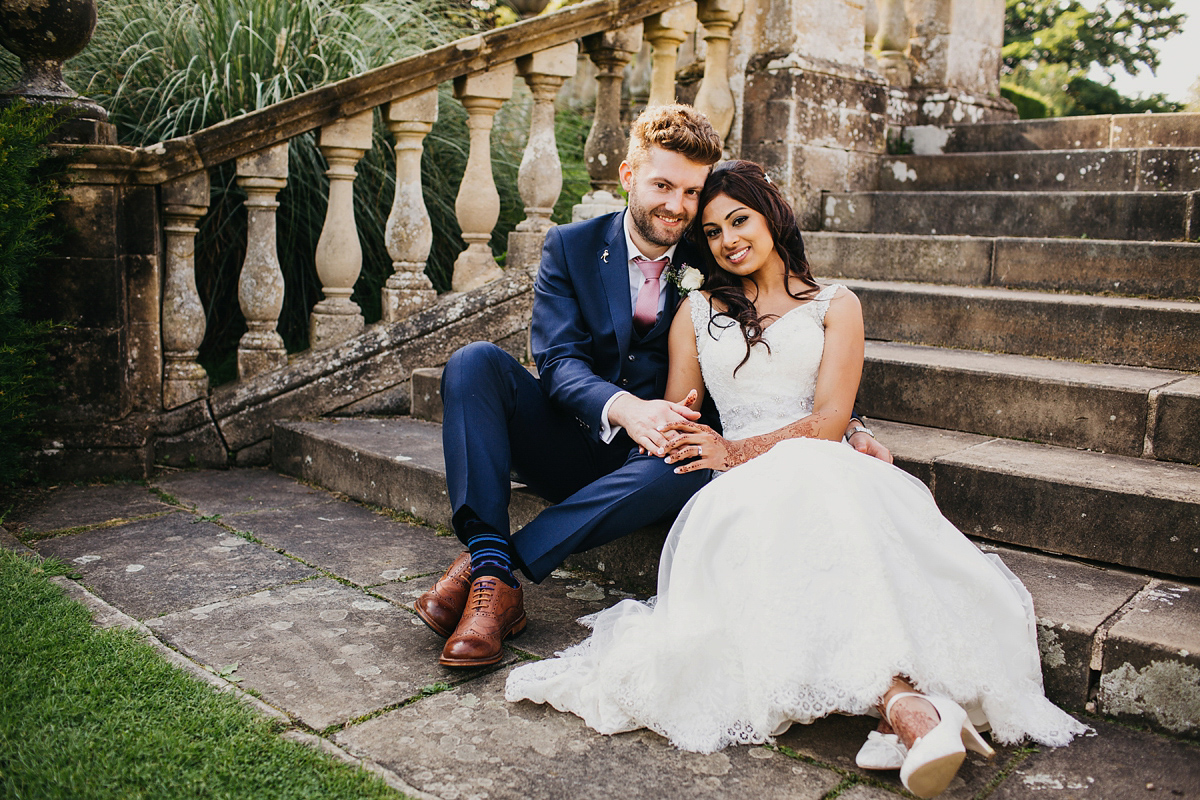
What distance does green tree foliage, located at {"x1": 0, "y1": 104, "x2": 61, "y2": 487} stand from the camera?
3502mm

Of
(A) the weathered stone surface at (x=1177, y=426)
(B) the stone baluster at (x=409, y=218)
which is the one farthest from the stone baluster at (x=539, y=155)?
(A) the weathered stone surface at (x=1177, y=426)

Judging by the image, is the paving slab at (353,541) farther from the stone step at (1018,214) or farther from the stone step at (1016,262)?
the stone step at (1018,214)

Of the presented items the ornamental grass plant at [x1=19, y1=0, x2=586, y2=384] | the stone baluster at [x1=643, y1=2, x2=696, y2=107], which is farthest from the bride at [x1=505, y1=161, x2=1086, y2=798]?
the ornamental grass plant at [x1=19, y1=0, x2=586, y2=384]

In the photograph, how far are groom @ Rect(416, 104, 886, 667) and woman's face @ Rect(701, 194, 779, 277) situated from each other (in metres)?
Result: 0.09

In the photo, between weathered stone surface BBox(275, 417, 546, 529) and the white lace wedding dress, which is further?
weathered stone surface BBox(275, 417, 546, 529)

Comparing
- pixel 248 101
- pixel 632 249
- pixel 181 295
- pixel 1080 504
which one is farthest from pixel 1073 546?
pixel 248 101

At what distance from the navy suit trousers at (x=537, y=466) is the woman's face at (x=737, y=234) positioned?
2.07ft

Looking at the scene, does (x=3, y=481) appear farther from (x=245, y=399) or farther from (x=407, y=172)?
(x=407, y=172)

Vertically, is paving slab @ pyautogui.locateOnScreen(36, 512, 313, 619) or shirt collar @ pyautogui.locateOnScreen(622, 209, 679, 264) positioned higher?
shirt collar @ pyautogui.locateOnScreen(622, 209, 679, 264)

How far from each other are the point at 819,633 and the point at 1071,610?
686 millimetres

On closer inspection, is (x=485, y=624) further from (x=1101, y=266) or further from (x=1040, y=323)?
(x=1101, y=266)

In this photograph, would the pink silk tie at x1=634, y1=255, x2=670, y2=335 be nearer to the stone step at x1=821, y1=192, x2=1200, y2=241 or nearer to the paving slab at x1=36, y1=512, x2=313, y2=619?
the paving slab at x1=36, y1=512, x2=313, y2=619

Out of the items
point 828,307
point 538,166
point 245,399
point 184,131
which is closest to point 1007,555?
point 828,307

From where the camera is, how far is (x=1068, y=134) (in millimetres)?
5332
